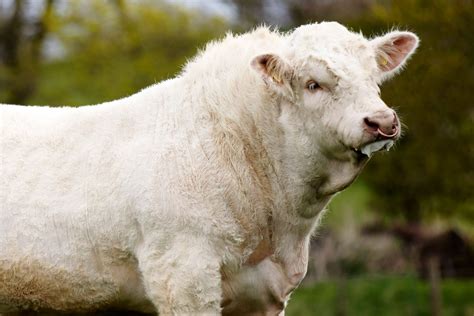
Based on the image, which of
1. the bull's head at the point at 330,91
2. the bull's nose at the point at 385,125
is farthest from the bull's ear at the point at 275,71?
the bull's nose at the point at 385,125

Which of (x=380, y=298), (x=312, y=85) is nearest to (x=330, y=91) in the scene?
(x=312, y=85)

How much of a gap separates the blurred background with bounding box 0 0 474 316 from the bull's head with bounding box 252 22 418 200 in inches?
420

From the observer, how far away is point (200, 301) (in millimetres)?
6801

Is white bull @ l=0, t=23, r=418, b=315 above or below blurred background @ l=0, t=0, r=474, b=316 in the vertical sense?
above

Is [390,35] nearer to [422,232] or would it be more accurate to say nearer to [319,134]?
[319,134]

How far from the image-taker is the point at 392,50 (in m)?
7.28

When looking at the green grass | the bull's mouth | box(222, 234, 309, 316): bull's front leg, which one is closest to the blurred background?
the green grass

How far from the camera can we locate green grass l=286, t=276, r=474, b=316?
1823cm

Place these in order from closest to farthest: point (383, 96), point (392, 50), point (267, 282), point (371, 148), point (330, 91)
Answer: point (371, 148), point (330, 91), point (267, 282), point (392, 50), point (383, 96)

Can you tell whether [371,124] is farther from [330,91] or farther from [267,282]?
[267,282]

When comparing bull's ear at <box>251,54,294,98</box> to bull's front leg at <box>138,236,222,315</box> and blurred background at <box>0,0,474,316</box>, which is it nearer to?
bull's front leg at <box>138,236,222,315</box>

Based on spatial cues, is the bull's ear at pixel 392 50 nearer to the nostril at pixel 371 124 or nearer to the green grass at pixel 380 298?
the nostril at pixel 371 124

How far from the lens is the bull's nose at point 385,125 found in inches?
244

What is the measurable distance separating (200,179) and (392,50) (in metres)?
1.71
